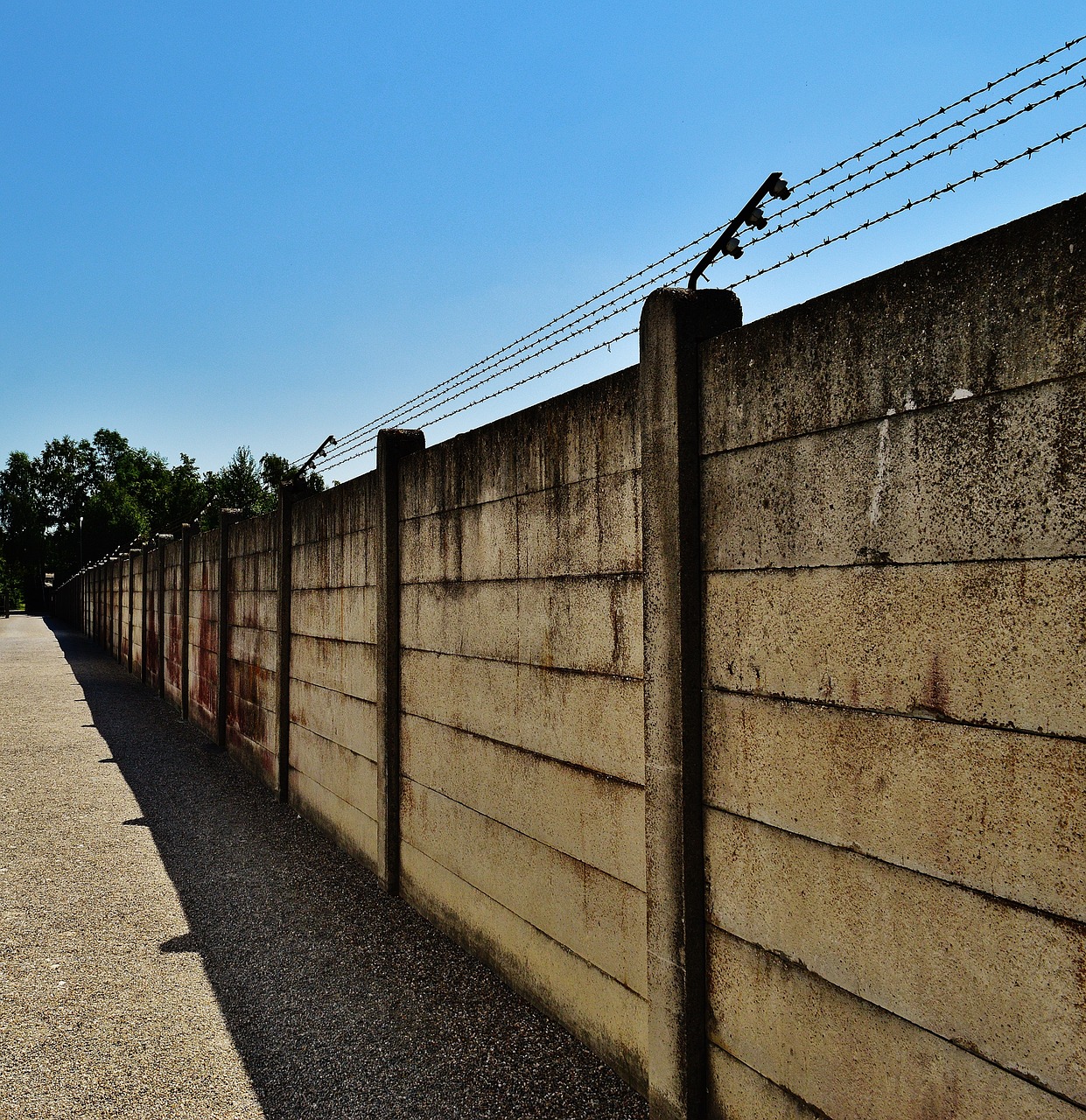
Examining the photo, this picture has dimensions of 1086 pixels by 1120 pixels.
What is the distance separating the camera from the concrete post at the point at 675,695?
3131mm

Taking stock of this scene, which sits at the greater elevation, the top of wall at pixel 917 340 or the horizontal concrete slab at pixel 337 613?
the top of wall at pixel 917 340

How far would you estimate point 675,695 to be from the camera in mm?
3180

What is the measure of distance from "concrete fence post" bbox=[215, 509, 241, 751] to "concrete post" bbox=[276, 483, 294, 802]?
2831 mm

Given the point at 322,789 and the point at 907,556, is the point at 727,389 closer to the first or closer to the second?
the point at 907,556

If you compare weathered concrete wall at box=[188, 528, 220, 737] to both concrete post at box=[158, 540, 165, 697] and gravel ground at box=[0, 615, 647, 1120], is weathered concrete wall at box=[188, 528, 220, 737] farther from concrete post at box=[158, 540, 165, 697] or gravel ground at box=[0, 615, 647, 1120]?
gravel ground at box=[0, 615, 647, 1120]

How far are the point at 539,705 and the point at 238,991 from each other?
7.08 ft

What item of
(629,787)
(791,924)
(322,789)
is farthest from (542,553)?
(322,789)

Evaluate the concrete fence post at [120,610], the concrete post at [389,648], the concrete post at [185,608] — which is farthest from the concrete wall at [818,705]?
the concrete fence post at [120,610]

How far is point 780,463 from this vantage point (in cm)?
283

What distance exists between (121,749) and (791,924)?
1068 centimetres

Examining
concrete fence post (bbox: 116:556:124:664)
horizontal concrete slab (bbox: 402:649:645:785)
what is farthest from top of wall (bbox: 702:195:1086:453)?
concrete fence post (bbox: 116:556:124:664)

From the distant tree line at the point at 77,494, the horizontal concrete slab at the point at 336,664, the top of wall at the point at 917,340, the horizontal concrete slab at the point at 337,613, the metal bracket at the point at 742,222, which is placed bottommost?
the horizontal concrete slab at the point at 336,664

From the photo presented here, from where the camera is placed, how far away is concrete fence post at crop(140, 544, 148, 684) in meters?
19.2

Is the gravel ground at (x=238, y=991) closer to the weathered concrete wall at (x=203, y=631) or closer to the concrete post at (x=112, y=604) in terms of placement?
the weathered concrete wall at (x=203, y=631)
